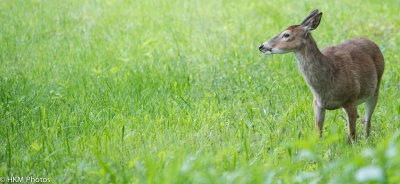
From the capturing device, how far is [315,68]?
4.79 m

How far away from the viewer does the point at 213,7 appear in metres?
10.9

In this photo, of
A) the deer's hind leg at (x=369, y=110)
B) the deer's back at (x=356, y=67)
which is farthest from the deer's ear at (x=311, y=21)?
the deer's hind leg at (x=369, y=110)

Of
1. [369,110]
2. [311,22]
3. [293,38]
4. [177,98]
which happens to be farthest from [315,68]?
[177,98]

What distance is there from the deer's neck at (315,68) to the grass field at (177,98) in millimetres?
507

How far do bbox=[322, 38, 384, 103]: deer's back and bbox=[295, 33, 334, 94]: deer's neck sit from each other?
0.09 meters

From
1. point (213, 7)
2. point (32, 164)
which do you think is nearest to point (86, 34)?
point (213, 7)

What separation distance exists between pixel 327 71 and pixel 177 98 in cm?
191

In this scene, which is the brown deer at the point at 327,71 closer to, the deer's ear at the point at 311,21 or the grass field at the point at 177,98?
the deer's ear at the point at 311,21

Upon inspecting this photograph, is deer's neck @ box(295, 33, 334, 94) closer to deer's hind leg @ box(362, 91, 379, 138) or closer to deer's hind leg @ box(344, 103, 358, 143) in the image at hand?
deer's hind leg @ box(344, 103, 358, 143)

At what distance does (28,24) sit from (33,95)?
13.3 ft

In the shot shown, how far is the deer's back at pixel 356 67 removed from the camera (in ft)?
15.7

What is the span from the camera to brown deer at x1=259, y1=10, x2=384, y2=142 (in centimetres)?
475

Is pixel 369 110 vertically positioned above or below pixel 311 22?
below

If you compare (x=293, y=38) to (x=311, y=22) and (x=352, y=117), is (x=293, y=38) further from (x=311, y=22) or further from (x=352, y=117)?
(x=352, y=117)
